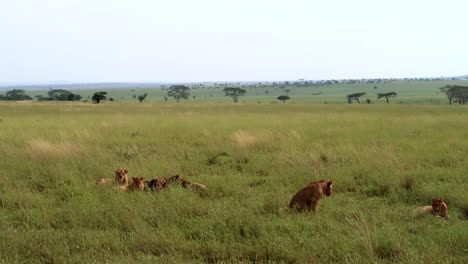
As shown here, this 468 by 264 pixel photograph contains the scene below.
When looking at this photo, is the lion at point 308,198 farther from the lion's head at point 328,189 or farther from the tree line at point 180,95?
the tree line at point 180,95

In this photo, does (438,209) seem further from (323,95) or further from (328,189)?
(323,95)

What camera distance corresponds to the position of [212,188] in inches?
331

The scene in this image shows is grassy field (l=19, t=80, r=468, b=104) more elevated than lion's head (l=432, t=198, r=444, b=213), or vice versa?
lion's head (l=432, t=198, r=444, b=213)

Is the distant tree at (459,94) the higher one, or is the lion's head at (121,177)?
the lion's head at (121,177)

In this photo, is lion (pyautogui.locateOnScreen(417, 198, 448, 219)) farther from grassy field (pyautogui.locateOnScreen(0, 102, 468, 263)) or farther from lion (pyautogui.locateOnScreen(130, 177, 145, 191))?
lion (pyautogui.locateOnScreen(130, 177, 145, 191))

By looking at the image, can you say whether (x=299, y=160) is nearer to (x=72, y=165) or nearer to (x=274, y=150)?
(x=274, y=150)

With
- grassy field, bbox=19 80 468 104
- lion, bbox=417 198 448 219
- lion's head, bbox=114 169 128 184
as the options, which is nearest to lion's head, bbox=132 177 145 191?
lion's head, bbox=114 169 128 184

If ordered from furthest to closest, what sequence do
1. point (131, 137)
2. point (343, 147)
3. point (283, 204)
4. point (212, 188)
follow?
point (131, 137) < point (343, 147) < point (212, 188) < point (283, 204)

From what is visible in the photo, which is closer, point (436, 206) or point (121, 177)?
point (436, 206)

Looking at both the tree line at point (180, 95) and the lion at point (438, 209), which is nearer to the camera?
the lion at point (438, 209)

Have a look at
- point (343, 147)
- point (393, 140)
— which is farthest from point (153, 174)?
point (393, 140)

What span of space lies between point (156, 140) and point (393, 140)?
275 inches

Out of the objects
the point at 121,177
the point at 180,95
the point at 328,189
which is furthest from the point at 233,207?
the point at 180,95

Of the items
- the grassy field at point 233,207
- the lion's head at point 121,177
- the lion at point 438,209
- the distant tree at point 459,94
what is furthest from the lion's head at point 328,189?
the distant tree at point 459,94
